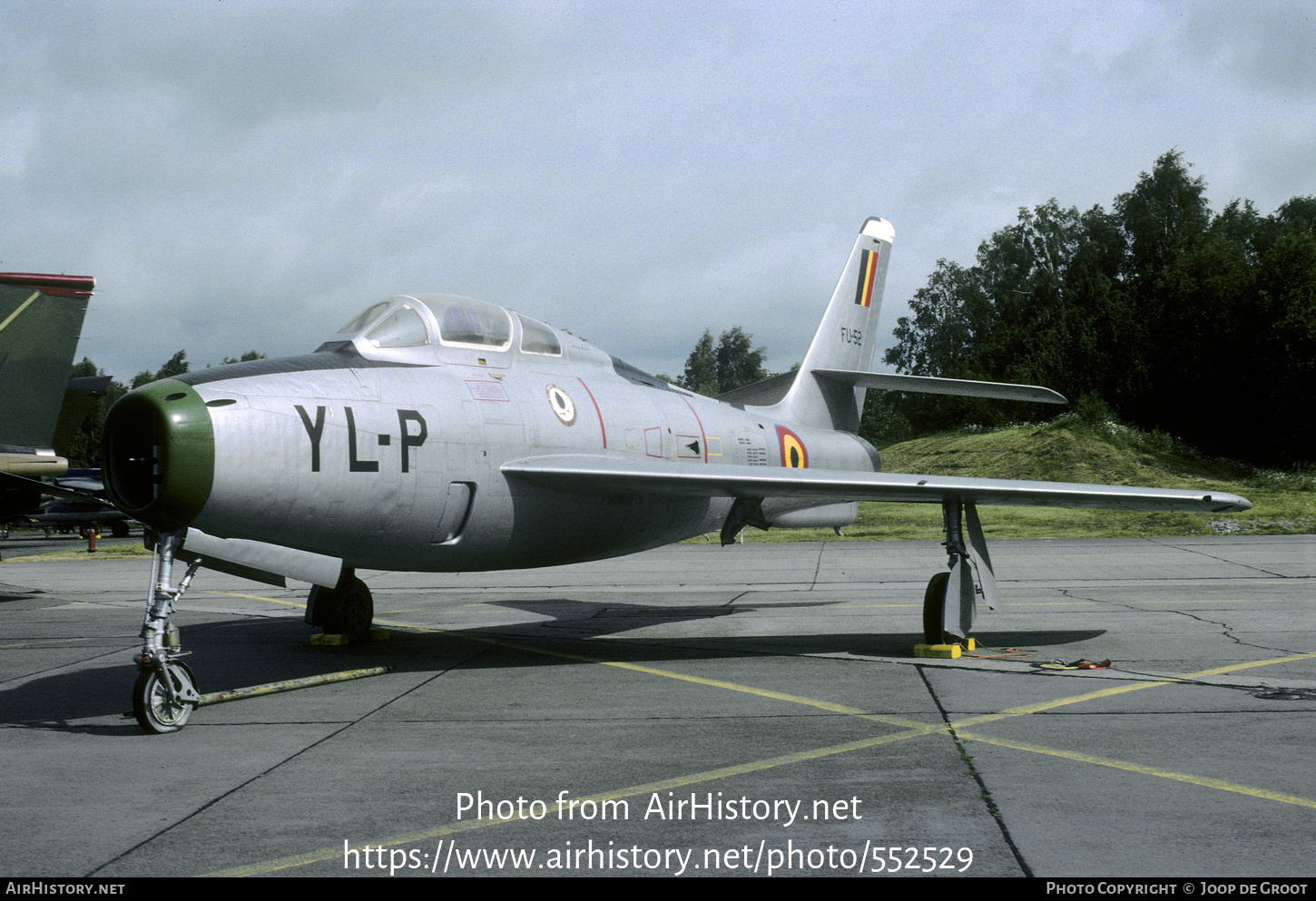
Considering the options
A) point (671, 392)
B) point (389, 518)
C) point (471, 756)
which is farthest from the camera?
point (671, 392)

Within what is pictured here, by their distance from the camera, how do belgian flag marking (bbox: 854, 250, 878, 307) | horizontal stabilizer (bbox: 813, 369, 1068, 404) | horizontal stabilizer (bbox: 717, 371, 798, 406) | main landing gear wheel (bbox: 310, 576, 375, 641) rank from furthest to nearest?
1. belgian flag marking (bbox: 854, 250, 878, 307)
2. horizontal stabilizer (bbox: 717, 371, 798, 406)
3. horizontal stabilizer (bbox: 813, 369, 1068, 404)
4. main landing gear wheel (bbox: 310, 576, 375, 641)

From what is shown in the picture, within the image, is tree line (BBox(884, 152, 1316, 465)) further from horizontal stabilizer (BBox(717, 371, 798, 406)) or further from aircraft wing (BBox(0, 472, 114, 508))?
aircraft wing (BBox(0, 472, 114, 508))

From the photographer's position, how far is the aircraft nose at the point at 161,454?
22.8 ft

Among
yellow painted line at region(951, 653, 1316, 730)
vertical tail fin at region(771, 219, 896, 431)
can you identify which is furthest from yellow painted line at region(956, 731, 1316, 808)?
vertical tail fin at region(771, 219, 896, 431)

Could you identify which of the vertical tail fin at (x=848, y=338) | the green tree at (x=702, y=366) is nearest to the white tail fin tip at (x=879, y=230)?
the vertical tail fin at (x=848, y=338)

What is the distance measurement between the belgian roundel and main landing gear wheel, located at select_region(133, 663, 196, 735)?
317 inches

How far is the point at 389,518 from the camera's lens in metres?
8.55

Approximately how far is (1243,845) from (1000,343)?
6502 cm

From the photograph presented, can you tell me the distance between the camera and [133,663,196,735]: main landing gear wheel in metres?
6.82

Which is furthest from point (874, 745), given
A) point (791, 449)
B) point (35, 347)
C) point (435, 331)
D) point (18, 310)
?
point (18, 310)

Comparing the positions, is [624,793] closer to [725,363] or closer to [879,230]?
[879,230]

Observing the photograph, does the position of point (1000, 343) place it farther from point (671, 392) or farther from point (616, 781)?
point (616, 781)

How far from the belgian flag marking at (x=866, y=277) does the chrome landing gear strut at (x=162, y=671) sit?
39.3 ft
